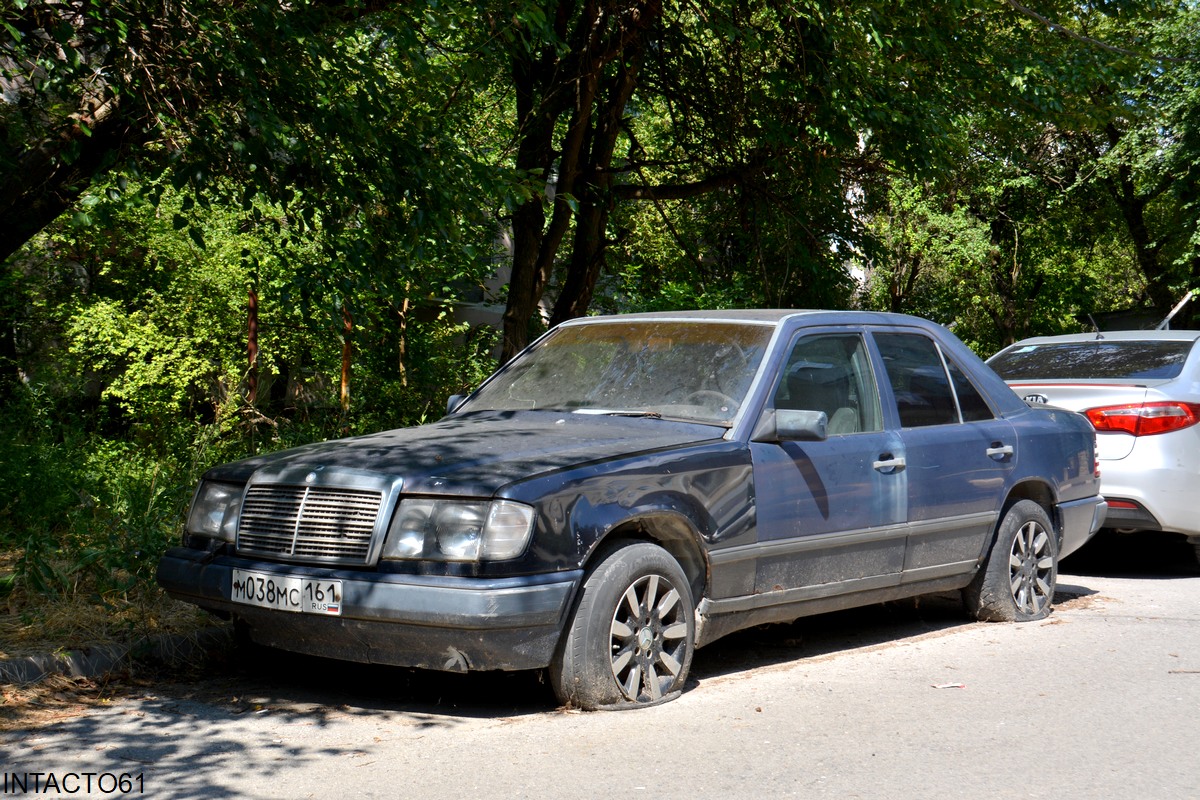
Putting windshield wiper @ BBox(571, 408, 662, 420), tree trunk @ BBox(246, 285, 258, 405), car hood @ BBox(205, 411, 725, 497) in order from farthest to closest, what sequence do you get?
tree trunk @ BBox(246, 285, 258, 405) → windshield wiper @ BBox(571, 408, 662, 420) → car hood @ BBox(205, 411, 725, 497)

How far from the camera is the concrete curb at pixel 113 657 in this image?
539cm

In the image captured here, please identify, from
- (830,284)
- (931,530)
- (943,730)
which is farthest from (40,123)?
(830,284)

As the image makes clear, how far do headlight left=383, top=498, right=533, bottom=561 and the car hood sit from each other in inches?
2.4

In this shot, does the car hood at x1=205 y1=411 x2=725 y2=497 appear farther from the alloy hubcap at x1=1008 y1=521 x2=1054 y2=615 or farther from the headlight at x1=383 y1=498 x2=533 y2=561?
the alloy hubcap at x1=1008 y1=521 x2=1054 y2=615

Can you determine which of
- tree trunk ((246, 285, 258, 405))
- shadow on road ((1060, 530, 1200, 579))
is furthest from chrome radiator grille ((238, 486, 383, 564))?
tree trunk ((246, 285, 258, 405))

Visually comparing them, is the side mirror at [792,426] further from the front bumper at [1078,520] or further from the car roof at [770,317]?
the front bumper at [1078,520]

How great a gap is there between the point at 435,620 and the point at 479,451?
87 centimetres

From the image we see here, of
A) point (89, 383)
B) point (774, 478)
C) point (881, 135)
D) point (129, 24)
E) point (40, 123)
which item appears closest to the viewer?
point (774, 478)

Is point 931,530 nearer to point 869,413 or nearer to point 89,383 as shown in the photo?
point 869,413

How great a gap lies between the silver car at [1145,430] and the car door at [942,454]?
193 cm

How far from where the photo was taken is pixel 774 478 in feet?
18.7

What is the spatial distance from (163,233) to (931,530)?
10480mm

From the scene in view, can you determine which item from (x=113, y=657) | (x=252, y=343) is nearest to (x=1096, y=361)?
(x=113, y=657)

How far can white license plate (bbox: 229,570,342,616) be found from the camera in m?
4.86
